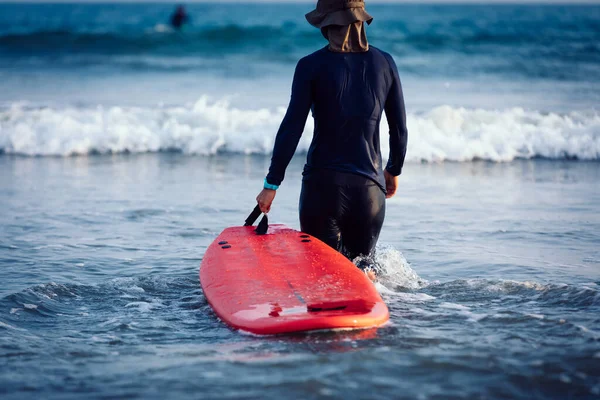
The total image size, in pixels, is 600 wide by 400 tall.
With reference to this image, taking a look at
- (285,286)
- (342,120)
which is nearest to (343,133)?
(342,120)

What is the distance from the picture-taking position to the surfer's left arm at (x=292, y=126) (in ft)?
13.4

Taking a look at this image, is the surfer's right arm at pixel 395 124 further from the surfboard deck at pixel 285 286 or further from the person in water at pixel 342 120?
the surfboard deck at pixel 285 286

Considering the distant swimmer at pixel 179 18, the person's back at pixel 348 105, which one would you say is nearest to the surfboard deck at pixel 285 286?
→ the person's back at pixel 348 105

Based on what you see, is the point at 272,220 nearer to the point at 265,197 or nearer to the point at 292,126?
the point at 265,197

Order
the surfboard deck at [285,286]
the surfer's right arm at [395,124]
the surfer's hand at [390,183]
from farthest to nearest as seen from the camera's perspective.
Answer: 1. the surfer's hand at [390,183]
2. the surfer's right arm at [395,124]
3. the surfboard deck at [285,286]

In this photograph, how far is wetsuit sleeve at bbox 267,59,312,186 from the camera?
409 cm

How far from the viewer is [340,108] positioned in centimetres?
411

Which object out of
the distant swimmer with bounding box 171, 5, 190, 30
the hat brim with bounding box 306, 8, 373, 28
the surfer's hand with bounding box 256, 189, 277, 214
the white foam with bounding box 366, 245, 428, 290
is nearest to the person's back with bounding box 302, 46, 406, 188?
the hat brim with bounding box 306, 8, 373, 28

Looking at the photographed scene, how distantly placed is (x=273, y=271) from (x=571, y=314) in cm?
152

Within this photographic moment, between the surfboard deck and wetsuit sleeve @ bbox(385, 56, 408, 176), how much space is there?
0.60 m

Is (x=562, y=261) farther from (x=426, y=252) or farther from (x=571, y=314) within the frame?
(x=571, y=314)

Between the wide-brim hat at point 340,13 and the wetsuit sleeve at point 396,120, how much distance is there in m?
0.29

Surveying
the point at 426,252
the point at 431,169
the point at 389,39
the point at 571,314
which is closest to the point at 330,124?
the point at 571,314

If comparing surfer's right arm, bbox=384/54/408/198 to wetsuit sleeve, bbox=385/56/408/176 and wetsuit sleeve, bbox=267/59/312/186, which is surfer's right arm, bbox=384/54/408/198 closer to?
wetsuit sleeve, bbox=385/56/408/176
